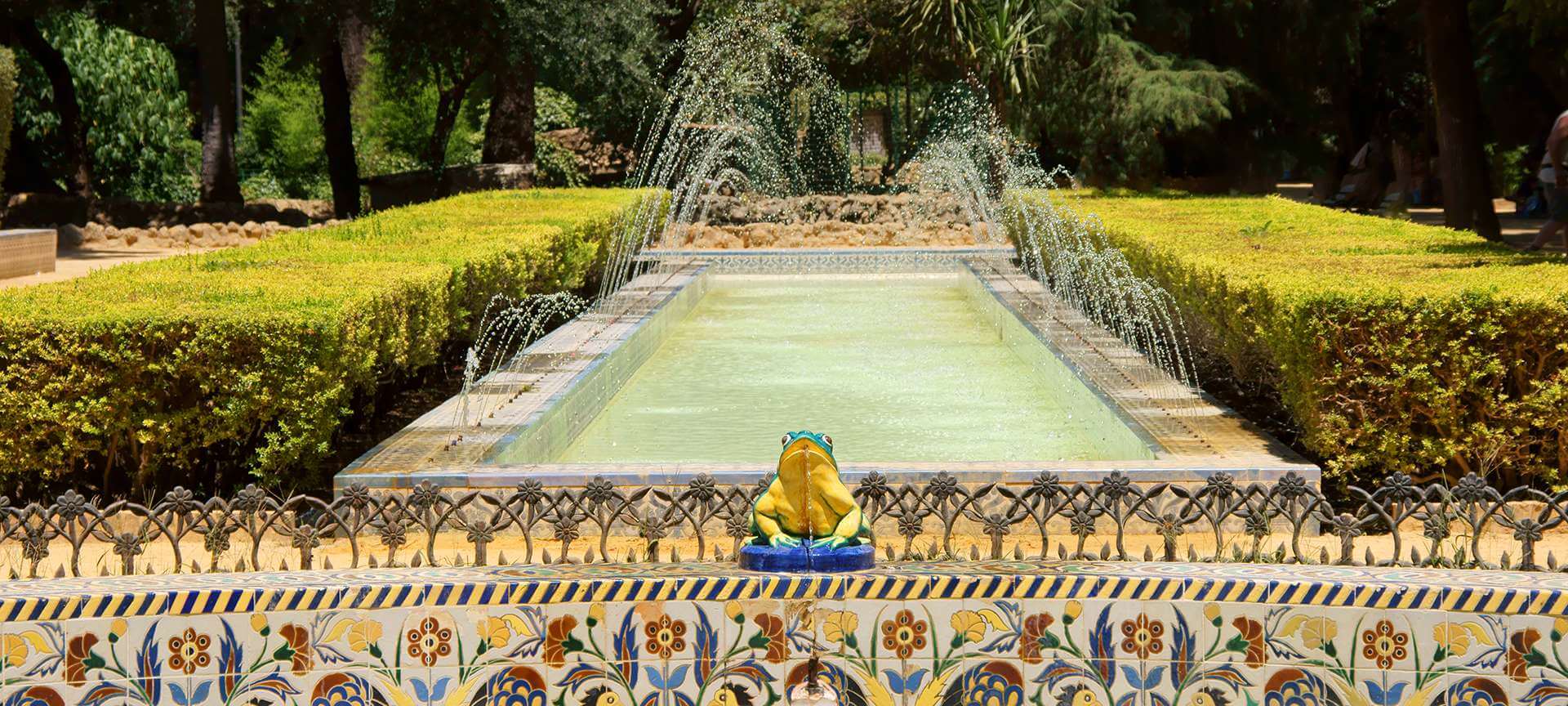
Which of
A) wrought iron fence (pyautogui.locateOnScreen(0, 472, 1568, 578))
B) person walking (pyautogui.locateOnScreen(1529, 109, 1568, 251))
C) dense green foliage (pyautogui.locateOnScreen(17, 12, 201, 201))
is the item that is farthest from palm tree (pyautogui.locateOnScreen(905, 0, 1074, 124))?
wrought iron fence (pyautogui.locateOnScreen(0, 472, 1568, 578))

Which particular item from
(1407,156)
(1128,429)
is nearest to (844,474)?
(1128,429)

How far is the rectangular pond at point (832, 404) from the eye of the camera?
6.57 metres

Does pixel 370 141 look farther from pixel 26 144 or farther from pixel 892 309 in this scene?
pixel 892 309

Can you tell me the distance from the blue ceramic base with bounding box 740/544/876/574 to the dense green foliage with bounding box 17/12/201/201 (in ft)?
82.4

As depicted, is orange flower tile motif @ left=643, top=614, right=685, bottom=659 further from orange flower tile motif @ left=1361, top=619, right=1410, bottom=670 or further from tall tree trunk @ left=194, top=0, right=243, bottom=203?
tall tree trunk @ left=194, top=0, right=243, bottom=203

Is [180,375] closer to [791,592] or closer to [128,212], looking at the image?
[791,592]

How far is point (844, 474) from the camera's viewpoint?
20.5 ft

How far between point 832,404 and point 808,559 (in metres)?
5.30

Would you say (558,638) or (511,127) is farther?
(511,127)

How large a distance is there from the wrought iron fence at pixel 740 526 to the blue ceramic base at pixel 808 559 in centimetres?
52

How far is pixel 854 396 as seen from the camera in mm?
9734

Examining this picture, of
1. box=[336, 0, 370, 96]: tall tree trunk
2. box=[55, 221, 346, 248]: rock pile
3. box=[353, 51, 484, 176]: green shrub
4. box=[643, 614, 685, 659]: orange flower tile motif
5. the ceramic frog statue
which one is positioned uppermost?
box=[336, 0, 370, 96]: tall tree trunk

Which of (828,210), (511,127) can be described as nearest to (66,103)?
(511,127)

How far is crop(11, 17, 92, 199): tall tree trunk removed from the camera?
24.4 meters
